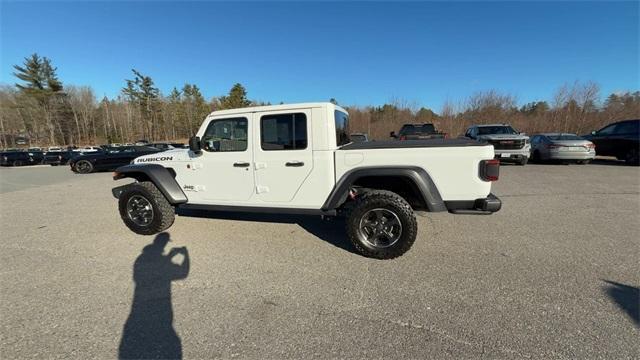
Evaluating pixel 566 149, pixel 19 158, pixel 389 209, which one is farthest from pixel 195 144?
pixel 19 158

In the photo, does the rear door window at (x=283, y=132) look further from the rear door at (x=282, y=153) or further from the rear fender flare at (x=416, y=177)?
the rear fender flare at (x=416, y=177)

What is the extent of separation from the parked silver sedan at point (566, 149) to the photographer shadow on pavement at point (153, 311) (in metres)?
13.3

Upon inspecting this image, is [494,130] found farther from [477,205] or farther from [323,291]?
[323,291]

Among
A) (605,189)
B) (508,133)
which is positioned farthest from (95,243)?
(508,133)

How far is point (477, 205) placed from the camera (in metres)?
3.23

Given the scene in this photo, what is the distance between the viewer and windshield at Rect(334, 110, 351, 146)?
3.81 m

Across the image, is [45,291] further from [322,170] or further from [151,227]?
[322,170]

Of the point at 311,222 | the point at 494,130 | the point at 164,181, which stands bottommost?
the point at 311,222

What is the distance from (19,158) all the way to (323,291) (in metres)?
27.3

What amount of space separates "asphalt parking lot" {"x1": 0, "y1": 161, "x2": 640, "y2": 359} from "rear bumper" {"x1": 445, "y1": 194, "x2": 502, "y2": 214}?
592 millimetres

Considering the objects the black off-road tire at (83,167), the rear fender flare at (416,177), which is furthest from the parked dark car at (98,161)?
the rear fender flare at (416,177)

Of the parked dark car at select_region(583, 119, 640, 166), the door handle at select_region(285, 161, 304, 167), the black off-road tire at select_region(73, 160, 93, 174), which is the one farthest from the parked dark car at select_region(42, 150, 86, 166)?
the parked dark car at select_region(583, 119, 640, 166)

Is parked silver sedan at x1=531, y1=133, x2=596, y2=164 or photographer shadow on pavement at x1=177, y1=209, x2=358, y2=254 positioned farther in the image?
Result: parked silver sedan at x1=531, y1=133, x2=596, y2=164

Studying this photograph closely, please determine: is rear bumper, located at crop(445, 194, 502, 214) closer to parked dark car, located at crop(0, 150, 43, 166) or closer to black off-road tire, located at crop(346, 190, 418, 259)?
black off-road tire, located at crop(346, 190, 418, 259)
